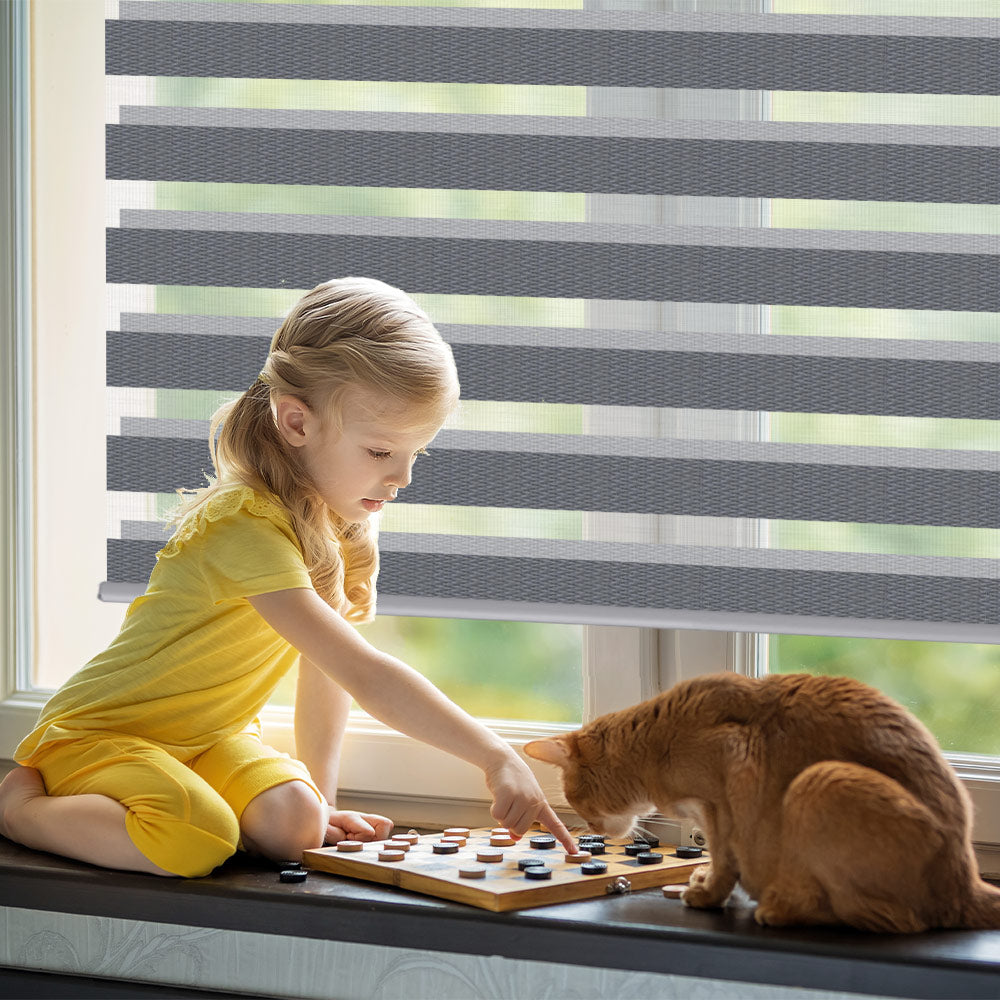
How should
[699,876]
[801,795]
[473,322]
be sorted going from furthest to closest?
1. [473,322]
2. [699,876]
3. [801,795]

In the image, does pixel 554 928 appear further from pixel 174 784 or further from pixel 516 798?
pixel 174 784

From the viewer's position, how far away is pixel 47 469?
1.57 metres

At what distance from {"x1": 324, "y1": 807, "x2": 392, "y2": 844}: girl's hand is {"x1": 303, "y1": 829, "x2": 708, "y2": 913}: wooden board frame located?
3 centimetres

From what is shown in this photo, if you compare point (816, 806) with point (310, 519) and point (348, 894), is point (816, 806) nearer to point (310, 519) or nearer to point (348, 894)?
point (348, 894)

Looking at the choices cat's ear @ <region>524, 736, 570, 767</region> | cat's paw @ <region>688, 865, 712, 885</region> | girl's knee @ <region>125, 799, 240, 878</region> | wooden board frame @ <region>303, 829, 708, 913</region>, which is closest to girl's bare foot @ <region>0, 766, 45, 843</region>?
girl's knee @ <region>125, 799, 240, 878</region>

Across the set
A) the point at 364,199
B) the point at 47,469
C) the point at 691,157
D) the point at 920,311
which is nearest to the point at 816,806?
the point at 920,311

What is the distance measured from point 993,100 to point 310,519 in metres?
0.83

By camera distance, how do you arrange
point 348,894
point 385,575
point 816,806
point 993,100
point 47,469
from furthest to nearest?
point 47,469, point 385,575, point 993,100, point 348,894, point 816,806

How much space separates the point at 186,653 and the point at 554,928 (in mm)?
495

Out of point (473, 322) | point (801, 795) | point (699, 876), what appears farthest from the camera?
point (473, 322)

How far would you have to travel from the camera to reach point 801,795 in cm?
102

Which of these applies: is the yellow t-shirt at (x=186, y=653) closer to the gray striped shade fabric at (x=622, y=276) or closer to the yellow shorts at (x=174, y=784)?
the yellow shorts at (x=174, y=784)

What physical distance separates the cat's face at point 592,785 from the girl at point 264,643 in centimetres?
4

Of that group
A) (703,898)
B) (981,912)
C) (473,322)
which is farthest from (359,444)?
(981,912)
